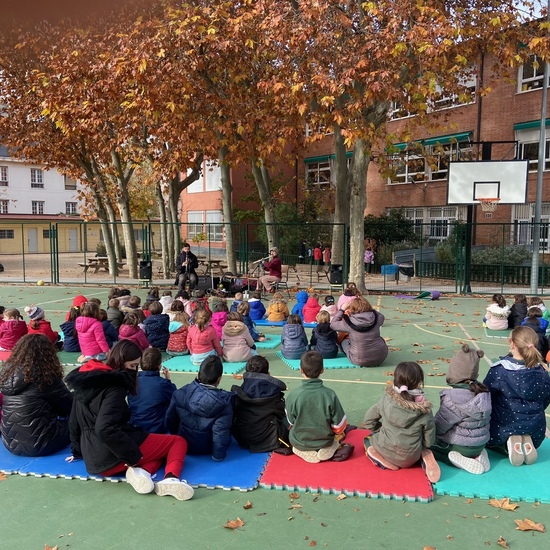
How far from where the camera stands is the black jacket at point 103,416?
450 cm

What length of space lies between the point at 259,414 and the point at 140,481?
136 cm

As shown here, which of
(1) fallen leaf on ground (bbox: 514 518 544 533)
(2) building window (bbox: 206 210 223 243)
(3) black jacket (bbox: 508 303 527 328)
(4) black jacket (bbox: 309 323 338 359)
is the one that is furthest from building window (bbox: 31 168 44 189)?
(1) fallen leaf on ground (bbox: 514 518 544 533)

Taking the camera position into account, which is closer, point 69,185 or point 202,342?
point 202,342

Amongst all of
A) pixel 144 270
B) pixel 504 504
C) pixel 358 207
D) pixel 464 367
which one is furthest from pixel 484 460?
pixel 144 270

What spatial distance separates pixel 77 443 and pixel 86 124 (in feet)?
46.4

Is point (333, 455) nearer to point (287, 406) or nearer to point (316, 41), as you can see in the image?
point (287, 406)

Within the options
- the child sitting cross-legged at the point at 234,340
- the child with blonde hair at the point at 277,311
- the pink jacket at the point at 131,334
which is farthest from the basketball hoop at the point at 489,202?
the pink jacket at the point at 131,334

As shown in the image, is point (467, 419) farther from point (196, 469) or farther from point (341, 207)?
point (341, 207)

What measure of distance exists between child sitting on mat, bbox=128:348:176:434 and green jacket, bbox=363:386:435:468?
203 cm

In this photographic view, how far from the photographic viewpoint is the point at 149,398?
534cm

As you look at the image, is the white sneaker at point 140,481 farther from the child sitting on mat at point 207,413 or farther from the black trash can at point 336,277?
the black trash can at point 336,277

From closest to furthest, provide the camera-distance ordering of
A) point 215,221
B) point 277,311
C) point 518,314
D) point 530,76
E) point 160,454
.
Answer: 1. point 160,454
2. point 518,314
3. point 277,311
4. point 530,76
5. point 215,221

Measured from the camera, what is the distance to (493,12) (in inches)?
573

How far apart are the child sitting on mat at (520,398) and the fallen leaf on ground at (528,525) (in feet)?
3.37
